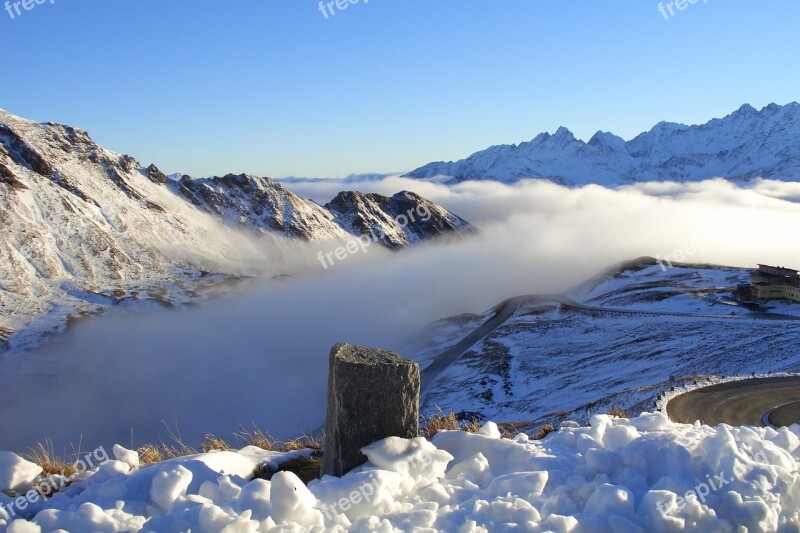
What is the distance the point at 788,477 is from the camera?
23.0 ft

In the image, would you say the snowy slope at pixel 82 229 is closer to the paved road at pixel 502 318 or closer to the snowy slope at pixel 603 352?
the paved road at pixel 502 318

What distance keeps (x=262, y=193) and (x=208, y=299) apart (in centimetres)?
7473

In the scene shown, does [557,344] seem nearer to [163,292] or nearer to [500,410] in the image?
[500,410]

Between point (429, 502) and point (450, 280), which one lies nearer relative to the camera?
point (429, 502)

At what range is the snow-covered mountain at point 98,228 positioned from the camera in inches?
3718

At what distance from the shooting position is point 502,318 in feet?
304

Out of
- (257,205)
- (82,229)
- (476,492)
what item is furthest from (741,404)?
(257,205)

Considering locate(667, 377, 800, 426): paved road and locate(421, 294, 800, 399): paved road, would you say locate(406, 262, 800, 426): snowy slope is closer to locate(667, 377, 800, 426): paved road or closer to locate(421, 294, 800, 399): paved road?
locate(421, 294, 800, 399): paved road

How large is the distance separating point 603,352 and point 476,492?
2261 inches

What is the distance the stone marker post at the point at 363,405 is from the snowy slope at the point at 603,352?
21.8 m

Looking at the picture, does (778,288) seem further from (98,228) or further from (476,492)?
(98,228)

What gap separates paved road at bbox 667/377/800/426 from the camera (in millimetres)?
23844

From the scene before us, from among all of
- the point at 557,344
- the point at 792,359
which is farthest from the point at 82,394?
the point at 792,359

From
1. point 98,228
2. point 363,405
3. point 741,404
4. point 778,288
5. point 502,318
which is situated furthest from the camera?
Answer: point 98,228
